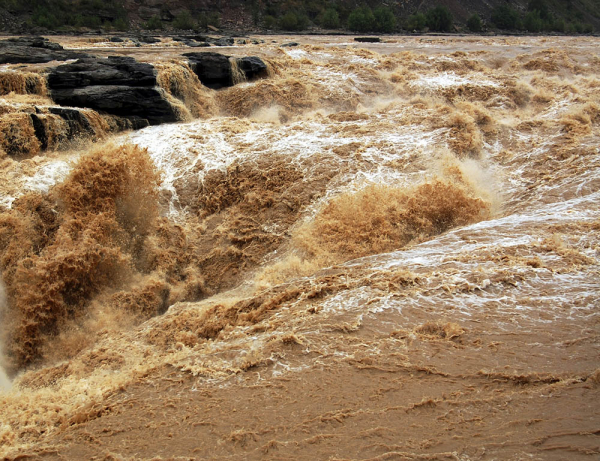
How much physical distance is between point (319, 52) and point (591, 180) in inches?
484

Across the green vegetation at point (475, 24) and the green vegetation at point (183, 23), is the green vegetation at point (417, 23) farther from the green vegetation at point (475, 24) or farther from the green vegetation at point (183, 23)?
the green vegetation at point (183, 23)

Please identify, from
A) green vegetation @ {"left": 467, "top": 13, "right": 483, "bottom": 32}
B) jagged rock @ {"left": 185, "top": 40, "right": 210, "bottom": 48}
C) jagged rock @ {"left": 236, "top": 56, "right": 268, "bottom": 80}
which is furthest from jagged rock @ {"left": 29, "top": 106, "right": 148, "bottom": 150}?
green vegetation @ {"left": 467, "top": 13, "right": 483, "bottom": 32}

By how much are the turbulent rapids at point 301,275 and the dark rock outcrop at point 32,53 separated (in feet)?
9.94

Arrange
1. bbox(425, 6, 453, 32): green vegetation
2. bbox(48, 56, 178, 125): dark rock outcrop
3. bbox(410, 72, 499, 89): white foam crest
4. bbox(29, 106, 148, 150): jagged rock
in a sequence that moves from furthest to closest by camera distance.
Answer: bbox(425, 6, 453, 32): green vegetation, bbox(410, 72, 499, 89): white foam crest, bbox(48, 56, 178, 125): dark rock outcrop, bbox(29, 106, 148, 150): jagged rock

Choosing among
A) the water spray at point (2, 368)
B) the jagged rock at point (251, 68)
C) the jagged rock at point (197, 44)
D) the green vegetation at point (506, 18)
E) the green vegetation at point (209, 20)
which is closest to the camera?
the water spray at point (2, 368)

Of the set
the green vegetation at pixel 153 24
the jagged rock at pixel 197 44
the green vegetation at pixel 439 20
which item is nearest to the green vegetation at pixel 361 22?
the green vegetation at pixel 439 20

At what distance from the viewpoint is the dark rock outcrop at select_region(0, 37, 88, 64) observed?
1297cm

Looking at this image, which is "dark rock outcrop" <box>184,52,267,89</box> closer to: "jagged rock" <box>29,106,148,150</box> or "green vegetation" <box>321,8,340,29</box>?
"jagged rock" <box>29,106,148,150</box>

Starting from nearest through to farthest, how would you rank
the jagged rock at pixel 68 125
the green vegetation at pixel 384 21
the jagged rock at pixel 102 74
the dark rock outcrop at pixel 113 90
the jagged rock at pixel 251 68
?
the jagged rock at pixel 68 125
the dark rock outcrop at pixel 113 90
the jagged rock at pixel 102 74
the jagged rock at pixel 251 68
the green vegetation at pixel 384 21

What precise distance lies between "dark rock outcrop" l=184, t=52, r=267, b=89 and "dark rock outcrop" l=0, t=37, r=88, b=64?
12.3 feet

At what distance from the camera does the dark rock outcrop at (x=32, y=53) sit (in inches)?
511

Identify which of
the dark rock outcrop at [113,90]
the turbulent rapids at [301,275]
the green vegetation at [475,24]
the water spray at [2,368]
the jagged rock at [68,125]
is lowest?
the water spray at [2,368]

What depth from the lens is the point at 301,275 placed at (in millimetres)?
6582

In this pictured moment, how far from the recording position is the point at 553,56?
16781 mm
